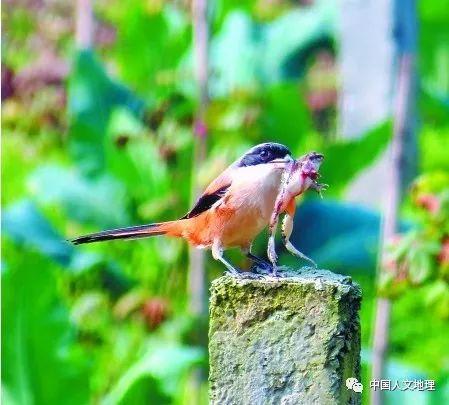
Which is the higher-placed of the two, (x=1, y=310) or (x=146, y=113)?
(x=146, y=113)

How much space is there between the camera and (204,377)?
3.40m

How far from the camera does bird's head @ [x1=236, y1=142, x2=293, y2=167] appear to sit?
3.97ft

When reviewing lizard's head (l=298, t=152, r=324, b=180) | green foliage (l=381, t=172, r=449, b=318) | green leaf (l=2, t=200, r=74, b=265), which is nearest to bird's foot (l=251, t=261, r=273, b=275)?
lizard's head (l=298, t=152, r=324, b=180)

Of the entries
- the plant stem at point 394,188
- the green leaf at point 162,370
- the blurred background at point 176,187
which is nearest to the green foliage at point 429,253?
the blurred background at point 176,187

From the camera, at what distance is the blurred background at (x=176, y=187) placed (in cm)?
295

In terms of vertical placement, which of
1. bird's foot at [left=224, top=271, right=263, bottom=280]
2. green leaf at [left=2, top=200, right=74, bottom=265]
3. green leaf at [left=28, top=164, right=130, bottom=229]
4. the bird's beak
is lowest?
bird's foot at [left=224, top=271, right=263, bottom=280]

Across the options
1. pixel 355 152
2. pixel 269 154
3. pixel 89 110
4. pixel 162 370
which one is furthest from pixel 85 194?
pixel 269 154

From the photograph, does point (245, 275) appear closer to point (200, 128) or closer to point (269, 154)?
point (269, 154)

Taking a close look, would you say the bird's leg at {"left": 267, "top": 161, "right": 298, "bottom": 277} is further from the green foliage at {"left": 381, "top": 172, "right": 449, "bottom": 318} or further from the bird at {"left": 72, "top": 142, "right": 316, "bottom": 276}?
the green foliage at {"left": 381, "top": 172, "right": 449, "bottom": 318}

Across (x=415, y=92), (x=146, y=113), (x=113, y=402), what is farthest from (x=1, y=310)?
(x=415, y=92)

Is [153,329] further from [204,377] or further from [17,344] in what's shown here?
[17,344]

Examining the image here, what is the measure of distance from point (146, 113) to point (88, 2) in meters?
1.02

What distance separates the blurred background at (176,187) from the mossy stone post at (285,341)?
1.24 meters

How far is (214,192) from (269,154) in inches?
4.7
